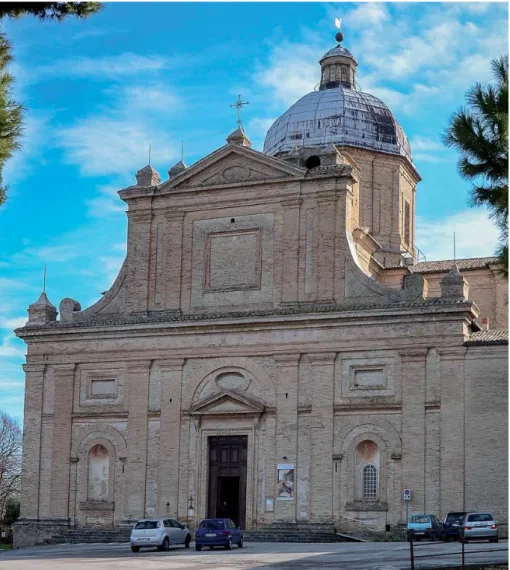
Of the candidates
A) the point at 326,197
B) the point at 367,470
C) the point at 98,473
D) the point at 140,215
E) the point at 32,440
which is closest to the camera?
the point at 367,470

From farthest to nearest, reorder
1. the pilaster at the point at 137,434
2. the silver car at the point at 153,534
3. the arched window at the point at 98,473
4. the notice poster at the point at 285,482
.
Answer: the arched window at the point at 98,473 → the pilaster at the point at 137,434 → the notice poster at the point at 285,482 → the silver car at the point at 153,534

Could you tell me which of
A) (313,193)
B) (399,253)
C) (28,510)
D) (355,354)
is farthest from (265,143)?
(28,510)

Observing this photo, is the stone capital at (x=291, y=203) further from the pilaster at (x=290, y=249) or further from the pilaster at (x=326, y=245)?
the pilaster at (x=326, y=245)

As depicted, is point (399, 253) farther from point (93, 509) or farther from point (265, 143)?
point (93, 509)

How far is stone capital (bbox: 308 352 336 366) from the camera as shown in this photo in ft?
133

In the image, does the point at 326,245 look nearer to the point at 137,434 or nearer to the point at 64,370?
the point at 137,434

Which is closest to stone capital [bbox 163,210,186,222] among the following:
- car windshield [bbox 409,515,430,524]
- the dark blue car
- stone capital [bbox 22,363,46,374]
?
stone capital [bbox 22,363,46,374]

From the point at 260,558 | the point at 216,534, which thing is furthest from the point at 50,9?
the point at 216,534

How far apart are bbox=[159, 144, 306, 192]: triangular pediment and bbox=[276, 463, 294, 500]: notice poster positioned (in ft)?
34.1

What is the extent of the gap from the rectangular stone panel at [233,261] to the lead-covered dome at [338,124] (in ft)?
30.6

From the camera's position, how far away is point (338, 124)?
51.5m

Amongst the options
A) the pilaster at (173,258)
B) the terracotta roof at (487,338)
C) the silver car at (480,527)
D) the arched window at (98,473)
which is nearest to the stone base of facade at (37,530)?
the arched window at (98,473)

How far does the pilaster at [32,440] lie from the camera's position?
145 ft

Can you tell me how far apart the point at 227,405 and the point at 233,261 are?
529 cm
